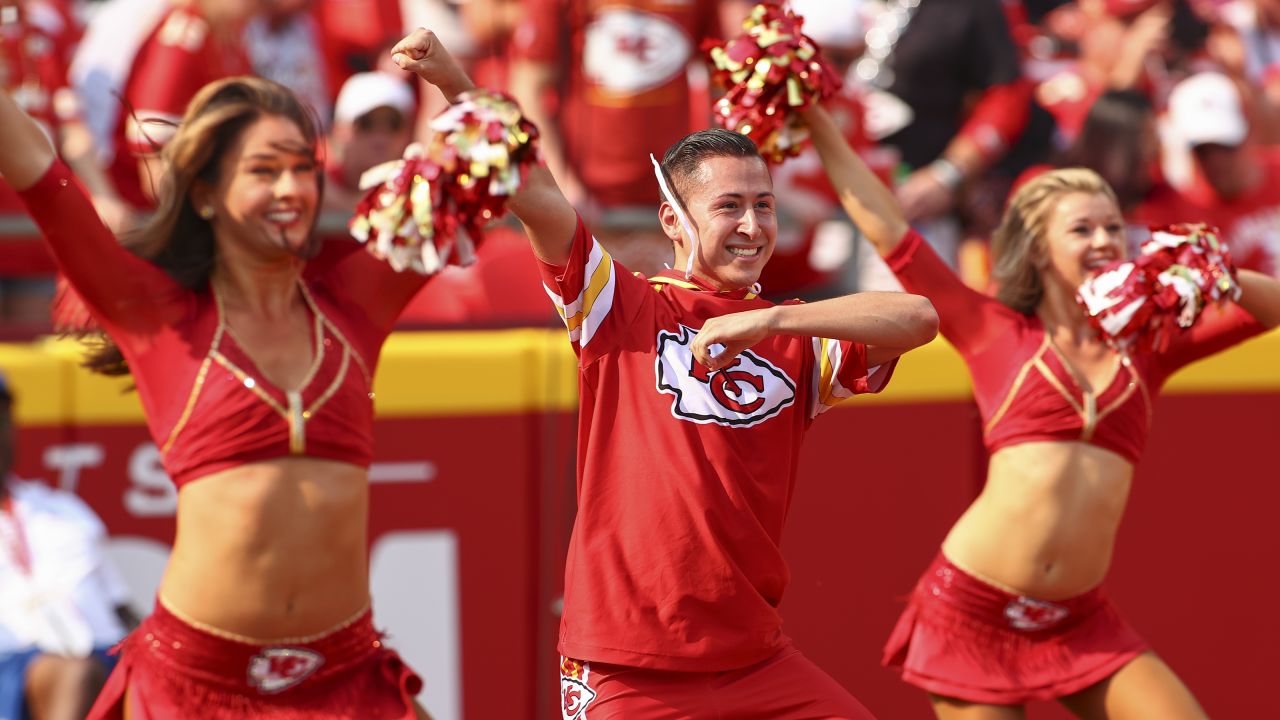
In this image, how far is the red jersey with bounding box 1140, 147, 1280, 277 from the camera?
7.68 meters

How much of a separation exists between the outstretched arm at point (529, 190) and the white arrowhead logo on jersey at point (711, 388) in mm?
344

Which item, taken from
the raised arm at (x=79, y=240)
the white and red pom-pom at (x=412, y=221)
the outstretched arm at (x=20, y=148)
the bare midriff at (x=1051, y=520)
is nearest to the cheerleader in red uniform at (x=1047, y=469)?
the bare midriff at (x=1051, y=520)

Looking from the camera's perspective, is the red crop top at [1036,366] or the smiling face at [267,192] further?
the red crop top at [1036,366]

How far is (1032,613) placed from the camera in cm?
527

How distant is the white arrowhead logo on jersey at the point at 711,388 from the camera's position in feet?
13.5

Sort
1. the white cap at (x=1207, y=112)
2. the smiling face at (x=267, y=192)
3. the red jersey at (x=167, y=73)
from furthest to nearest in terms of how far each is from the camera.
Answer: the white cap at (x=1207, y=112)
the red jersey at (x=167, y=73)
the smiling face at (x=267, y=192)

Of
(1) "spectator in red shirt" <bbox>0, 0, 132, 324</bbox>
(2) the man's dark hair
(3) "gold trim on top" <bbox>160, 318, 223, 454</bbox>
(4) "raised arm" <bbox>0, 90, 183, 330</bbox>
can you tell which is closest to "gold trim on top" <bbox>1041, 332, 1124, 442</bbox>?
(2) the man's dark hair

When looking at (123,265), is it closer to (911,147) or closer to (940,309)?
(940,309)

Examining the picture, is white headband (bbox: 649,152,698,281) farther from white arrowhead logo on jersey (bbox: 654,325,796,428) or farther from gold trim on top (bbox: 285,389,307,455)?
gold trim on top (bbox: 285,389,307,455)

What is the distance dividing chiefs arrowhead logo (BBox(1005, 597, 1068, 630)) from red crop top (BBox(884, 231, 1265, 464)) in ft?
1.50

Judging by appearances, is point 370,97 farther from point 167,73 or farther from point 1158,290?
point 1158,290

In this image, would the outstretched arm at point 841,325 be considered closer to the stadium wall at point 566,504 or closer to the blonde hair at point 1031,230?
the blonde hair at point 1031,230

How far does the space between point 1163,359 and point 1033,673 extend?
1.00 metres

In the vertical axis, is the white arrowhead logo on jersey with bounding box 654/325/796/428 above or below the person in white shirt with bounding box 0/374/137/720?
above
